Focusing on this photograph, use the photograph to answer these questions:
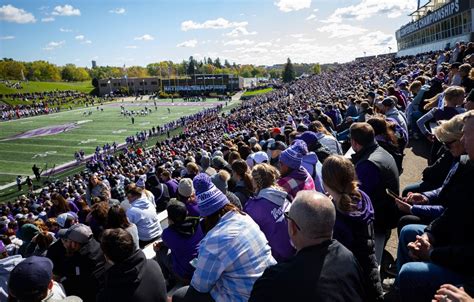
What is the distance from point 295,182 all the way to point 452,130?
74.3 inches

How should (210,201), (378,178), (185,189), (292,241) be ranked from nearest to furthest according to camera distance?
(292,241) < (210,201) < (378,178) < (185,189)

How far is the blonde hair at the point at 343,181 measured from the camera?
345cm

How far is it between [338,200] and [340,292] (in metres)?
1.27

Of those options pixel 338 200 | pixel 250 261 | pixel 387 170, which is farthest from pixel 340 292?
pixel 387 170

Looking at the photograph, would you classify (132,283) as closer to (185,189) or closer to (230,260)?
(230,260)

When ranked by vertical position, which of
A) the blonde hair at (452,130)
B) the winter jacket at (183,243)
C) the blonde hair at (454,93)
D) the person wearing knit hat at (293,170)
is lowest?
the winter jacket at (183,243)

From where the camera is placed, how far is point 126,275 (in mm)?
3428

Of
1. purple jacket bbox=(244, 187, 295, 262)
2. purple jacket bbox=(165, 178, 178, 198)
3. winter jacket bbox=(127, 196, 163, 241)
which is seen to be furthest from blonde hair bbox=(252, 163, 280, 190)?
purple jacket bbox=(165, 178, 178, 198)

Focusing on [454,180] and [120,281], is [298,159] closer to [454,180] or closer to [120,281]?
[454,180]

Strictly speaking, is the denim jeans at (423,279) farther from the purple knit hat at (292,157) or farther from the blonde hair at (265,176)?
the purple knit hat at (292,157)

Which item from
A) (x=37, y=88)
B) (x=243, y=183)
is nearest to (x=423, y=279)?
(x=243, y=183)

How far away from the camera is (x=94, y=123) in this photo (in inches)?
2586

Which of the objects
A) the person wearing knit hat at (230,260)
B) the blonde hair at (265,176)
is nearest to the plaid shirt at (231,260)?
the person wearing knit hat at (230,260)

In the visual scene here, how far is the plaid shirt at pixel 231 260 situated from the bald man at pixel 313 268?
686 mm
